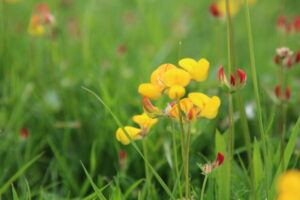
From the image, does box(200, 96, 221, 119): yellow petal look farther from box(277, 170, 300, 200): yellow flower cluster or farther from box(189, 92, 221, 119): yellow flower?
box(277, 170, 300, 200): yellow flower cluster

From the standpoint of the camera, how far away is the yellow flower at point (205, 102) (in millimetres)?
890

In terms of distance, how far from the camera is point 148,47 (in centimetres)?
256

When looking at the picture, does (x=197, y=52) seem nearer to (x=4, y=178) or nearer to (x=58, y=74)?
(x=58, y=74)

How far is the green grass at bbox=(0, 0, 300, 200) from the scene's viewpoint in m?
1.18

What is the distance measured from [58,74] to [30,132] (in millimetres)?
422

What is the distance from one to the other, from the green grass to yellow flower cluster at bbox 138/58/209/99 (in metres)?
0.11

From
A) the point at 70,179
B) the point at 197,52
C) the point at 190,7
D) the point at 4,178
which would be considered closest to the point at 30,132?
the point at 4,178

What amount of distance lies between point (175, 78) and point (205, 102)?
0.31 feet

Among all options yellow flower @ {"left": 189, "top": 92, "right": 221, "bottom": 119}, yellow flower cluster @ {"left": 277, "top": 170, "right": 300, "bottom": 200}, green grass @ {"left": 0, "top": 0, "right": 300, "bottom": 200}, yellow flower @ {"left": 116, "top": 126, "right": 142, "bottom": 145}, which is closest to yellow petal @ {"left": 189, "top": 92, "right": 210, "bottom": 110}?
yellow flower @ {"left": 189, "top": 92, "right": 221, "bottom": 119}

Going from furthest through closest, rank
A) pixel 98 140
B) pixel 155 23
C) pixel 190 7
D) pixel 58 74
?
1. pixel 190 7
2. pixel 155 23
3. pixel 58 74
4. pixel 98 140

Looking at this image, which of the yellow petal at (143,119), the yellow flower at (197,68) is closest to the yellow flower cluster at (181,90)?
the yellow flower at (197,68)

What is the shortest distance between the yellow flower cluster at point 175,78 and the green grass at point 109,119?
114mm

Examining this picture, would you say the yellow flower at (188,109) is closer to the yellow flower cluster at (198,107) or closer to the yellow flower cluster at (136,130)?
the yellow flower cluster at (198,107)

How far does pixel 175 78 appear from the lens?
0.84m
